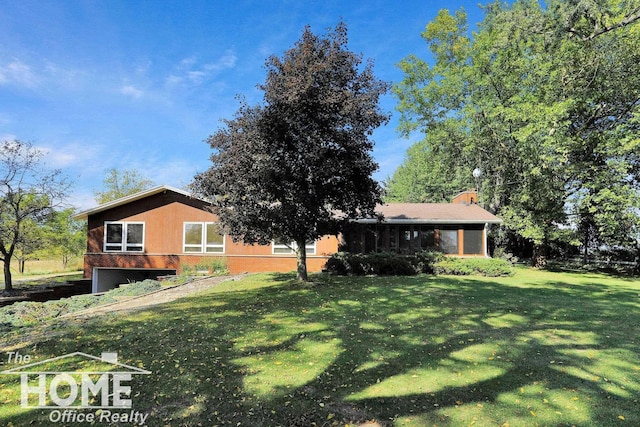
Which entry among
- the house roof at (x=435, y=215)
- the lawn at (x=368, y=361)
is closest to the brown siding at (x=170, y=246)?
the house roof at (x=435, y=215)

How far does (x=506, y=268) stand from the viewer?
52.0ft

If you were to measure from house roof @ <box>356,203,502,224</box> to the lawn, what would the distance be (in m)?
9.96

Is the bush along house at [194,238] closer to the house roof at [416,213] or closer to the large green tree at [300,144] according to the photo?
the house roof at [416,213]

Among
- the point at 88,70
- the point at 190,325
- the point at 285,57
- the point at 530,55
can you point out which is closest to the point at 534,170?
the point at 530,55

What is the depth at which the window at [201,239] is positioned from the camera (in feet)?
63.5

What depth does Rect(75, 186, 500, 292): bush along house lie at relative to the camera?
62.6ft

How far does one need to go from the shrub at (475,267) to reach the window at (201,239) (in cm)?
1159

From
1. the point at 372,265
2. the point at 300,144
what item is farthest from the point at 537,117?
the point at 300,144

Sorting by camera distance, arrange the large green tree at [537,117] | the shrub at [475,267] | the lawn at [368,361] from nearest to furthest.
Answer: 1. the lawn at [368,361]
2. the shrub at [475,267]
3. the large green tree at [537,117]

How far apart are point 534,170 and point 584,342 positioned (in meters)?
14.4

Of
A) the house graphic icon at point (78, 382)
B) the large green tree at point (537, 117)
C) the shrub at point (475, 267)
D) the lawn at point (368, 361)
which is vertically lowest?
the lawn at point (368, 361)

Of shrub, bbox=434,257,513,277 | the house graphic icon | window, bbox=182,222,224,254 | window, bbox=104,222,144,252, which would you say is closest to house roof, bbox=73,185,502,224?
window, bbox=104,222,144,252

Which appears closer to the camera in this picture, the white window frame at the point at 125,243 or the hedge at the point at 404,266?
the hedge at the point at 404,266

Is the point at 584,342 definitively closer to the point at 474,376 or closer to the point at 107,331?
the point at 474,376
